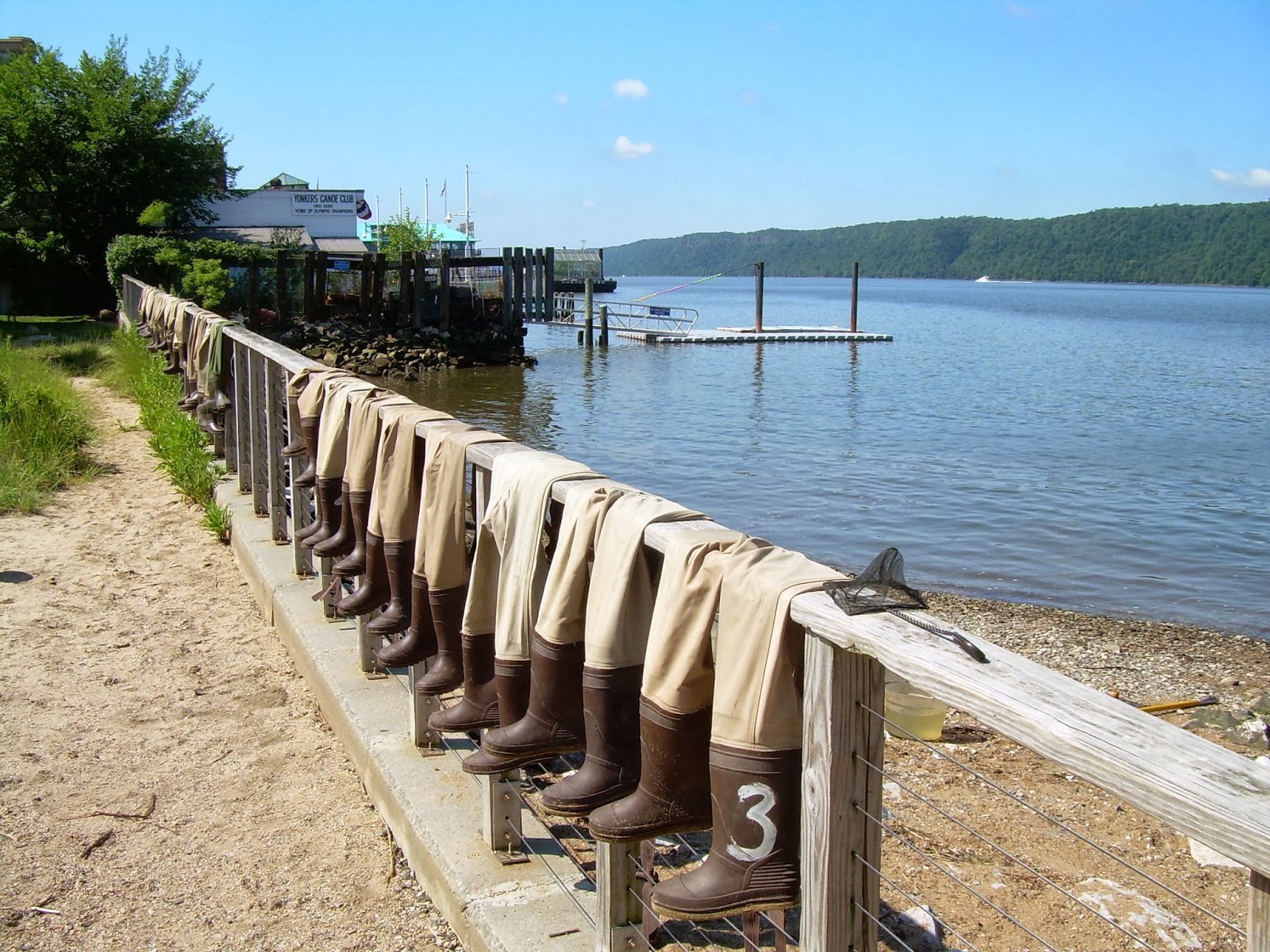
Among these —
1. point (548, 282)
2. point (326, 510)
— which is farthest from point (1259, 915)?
point (548, 282)

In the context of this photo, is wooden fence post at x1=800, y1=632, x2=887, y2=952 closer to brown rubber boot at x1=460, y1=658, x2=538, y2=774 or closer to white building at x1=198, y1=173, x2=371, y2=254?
brown rubber boot at x1=460, y1=658, x2=538, y2=774

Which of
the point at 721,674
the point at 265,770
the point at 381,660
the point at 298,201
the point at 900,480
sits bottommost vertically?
the point at 900,480

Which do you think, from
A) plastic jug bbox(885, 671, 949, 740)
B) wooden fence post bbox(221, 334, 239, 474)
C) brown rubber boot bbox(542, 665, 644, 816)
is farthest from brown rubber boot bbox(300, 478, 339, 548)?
wooden fence post bbox(221, 334, 239, 474)

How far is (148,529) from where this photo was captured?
8.00 meters

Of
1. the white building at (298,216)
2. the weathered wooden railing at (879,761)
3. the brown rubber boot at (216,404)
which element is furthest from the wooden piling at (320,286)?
the weathered wooden railing at (879,761)

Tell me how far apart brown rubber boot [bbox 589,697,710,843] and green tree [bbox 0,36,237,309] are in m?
33.7

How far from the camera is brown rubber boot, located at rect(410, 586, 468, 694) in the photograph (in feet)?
11.8

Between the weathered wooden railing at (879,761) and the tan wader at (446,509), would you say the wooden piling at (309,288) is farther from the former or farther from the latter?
the weathered wooden railing at (879,761)

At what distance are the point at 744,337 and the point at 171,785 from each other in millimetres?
48184

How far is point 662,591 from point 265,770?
263 centimetres

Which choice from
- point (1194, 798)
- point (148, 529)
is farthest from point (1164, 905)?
point (148, 529)

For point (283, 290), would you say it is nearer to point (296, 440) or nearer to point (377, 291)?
point (377, 291)

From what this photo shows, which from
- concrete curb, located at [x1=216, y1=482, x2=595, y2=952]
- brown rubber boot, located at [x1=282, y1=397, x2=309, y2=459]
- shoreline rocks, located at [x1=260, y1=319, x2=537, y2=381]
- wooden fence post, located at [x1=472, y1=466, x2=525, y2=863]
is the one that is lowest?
shoreline rocks, located at [x1=260, y1=319, x2=537, y2=381]

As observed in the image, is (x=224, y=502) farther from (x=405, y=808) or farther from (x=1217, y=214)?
(x=1217, y=214)
